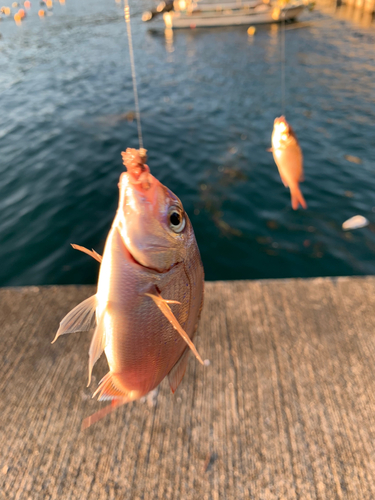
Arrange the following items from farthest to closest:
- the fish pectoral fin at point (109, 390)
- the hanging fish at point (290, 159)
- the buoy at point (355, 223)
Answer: the buoy at point (355, 223) → the hanging fish at point (290, 159) → the fish pectoral fin at point (109, 390)

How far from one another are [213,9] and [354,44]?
13.5 metres

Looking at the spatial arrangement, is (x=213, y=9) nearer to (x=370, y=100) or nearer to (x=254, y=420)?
(x=370, y=100)

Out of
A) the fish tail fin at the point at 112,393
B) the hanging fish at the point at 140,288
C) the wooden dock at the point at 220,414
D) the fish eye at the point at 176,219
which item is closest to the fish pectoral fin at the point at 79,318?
the hanging fish at the point at 140,288

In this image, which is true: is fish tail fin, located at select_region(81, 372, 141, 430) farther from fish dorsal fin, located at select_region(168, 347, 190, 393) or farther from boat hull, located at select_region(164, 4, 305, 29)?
boat hull, located at select_region(164, 4, 305, 29)

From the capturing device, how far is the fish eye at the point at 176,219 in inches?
48.2

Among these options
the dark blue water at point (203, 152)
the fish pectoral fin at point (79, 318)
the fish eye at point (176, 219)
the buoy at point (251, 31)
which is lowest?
the dark blue water at point (203, 152)

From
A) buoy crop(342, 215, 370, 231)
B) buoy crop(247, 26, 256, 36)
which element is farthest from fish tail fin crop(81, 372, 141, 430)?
Answer: buoy crop(247, 26, 256, 36)

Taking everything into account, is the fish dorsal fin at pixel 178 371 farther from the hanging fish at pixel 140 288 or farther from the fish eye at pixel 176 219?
the fish eye at pixel 176 219

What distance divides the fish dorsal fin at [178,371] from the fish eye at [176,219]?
542mm

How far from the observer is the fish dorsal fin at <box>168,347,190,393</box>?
4.69 feet

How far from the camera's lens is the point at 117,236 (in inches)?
45.9

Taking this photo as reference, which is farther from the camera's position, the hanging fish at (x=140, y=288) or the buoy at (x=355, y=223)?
the buoy at (x=355, y=223)

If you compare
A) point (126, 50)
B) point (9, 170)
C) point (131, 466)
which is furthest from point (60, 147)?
Result: point (126, 50)

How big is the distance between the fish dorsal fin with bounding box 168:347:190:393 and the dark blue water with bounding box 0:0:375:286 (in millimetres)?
4067
